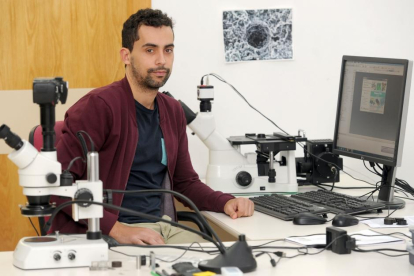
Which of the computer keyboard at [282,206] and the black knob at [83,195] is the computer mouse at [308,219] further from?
the black knob at [83,195]

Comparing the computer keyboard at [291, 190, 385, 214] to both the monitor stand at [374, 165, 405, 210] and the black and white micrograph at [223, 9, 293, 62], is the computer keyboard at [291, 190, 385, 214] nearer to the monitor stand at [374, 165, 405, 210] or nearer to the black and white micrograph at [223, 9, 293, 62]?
the monitor stand at [374, 165, 405, 210]

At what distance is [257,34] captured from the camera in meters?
3.63

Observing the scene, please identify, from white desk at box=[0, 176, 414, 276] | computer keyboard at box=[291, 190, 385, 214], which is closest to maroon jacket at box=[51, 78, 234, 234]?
computer keyboard at box=[291, 190, 385, 214]

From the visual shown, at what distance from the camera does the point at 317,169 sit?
10.8 feet

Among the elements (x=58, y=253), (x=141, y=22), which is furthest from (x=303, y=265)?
(x=141, y=22)

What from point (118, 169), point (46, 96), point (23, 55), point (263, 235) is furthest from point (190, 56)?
point (46, 96)

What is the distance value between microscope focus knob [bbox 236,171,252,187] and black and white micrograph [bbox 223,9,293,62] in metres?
0.79

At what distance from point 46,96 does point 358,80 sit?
161 centimetres

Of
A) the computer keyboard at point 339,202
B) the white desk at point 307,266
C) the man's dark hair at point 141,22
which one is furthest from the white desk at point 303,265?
the man's dark hair at point 141,22

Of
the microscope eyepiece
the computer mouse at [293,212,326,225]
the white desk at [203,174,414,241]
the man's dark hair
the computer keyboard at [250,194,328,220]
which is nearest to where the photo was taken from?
the microscope eyepiece

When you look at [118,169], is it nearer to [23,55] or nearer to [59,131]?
[59,131]

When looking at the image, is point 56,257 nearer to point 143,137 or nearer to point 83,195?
point 83,195

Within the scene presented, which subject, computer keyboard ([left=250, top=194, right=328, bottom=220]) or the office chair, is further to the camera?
computer keyboard ([left=250, top=194, right=328, bottom=220])

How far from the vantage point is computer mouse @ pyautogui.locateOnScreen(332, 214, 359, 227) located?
92.3 inches
